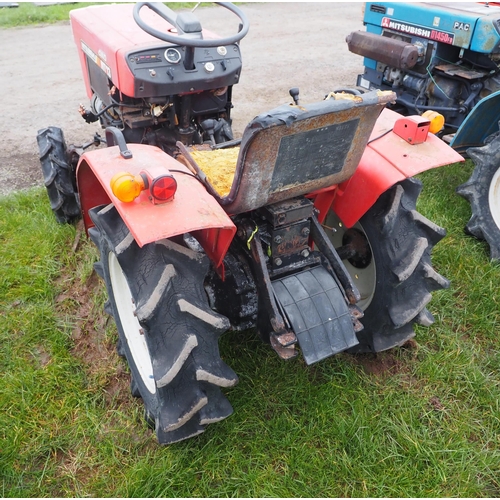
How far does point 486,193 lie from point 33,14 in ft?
30.4

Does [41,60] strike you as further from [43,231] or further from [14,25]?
[43,231]

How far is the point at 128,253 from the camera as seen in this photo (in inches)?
73.7

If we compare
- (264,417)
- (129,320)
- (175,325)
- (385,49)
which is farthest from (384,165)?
(385,49)

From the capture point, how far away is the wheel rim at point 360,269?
244cm

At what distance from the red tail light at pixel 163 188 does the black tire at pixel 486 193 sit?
248 cm

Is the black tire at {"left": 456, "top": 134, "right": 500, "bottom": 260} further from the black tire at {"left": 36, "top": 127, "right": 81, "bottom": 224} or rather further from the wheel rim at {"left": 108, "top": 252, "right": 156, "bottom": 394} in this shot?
the black tire at {"left": 36, "top": 127, "right": 81, "bottom": 224}

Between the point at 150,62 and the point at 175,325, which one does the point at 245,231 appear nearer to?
the point at 175,325

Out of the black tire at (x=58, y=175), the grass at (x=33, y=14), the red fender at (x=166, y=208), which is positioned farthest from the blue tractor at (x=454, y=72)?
the grass at (x=33, y=14)

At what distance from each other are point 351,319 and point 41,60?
7007 mm

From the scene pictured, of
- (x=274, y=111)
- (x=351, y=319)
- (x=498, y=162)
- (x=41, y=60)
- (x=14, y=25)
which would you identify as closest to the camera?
(x=274, y=111)

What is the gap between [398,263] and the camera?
2207 millimetres

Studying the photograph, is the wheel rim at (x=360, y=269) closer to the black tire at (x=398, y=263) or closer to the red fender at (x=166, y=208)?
the black tire at (x=398, y=263)

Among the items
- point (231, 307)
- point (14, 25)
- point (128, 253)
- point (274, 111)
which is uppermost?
point (274, 111)

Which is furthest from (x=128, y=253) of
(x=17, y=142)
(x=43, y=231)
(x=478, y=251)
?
(x=17, y=142)
